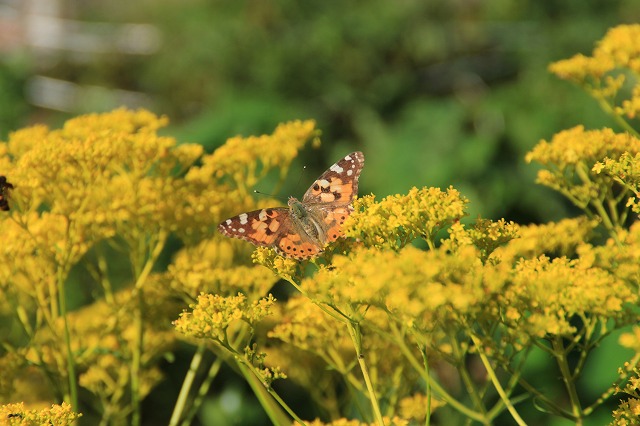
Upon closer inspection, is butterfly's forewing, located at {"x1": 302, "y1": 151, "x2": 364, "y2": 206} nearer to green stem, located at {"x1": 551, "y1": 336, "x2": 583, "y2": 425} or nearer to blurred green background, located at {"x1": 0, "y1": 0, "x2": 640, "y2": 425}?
green stem, located at {"x1": 551, "y1": 336, "x2": 583, "y2": 425}

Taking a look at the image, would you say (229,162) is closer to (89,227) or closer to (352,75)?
(89,227)

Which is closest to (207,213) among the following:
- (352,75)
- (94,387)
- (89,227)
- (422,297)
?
(89,227)

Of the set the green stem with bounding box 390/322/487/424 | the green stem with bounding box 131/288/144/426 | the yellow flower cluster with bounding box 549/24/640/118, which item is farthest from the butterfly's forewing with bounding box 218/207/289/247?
the yellow flower cluster with bounding box 549/24/640/118

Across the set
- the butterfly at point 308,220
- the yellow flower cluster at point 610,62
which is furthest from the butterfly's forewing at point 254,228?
the yellow flower cluster at point 610,62

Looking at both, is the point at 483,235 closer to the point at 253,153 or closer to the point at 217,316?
the point at 217,316

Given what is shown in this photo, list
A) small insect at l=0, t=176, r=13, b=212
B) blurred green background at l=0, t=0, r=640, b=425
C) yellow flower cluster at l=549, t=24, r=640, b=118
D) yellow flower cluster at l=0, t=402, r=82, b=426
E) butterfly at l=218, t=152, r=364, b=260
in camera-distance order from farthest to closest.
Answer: blurred green background at l=0, t=0, r=640, b=425
yellow flower cluster at l=549, t=24, r=640, b=118
small insect at l=0, t=176, r=13, b=212
butterfly at l=218, t=152, r=364, b=260
yellow flower cluster at l=0, t=402, r=82, b=426

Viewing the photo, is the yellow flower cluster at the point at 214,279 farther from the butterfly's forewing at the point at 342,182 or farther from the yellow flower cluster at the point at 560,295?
the yellow flower cluster at the point at 560,295
